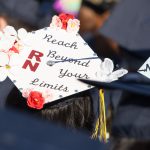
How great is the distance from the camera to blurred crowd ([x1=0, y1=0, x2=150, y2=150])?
2.83 metres

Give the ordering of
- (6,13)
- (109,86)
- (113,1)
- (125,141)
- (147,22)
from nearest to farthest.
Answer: (109,86) < (125,141) < (147,22) < (6,13) < (113,1)

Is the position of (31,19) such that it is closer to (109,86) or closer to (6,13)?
(6,13)

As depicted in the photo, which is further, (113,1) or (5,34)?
Answer: (113,1)

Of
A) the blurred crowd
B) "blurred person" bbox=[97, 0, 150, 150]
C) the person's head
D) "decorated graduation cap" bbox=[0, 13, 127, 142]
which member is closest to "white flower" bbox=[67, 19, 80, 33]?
"decorated graduation cap" bbox=[0, 13, 127, 142]

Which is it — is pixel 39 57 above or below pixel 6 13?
above

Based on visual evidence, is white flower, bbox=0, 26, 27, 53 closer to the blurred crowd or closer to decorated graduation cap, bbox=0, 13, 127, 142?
decorated graduation cap, bbox=0, 13, 127, 142

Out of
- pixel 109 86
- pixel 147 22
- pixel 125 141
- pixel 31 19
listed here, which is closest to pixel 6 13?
pixel 31 19

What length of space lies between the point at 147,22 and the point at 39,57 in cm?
185

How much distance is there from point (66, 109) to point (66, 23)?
0.79 ft

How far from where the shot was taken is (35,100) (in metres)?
1.65

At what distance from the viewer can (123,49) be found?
3668 millimetres

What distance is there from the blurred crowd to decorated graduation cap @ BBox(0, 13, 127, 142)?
0.91m

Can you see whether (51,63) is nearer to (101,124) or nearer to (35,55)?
(35,55)

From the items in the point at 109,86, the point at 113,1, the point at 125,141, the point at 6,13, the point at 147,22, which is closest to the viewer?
the point at 109,86
